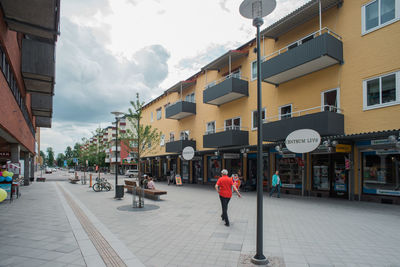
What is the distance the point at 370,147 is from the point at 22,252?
1406 cm

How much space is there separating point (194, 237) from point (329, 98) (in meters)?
11.5

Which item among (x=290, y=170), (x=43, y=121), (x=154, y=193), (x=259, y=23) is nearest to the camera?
(x=259, y=23)

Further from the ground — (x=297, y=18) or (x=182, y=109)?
(x=297, y=18)

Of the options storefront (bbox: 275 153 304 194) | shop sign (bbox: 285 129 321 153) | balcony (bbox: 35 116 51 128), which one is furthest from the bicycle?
balcony (bbox: 35 116 51 128)

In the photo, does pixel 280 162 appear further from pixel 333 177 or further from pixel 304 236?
pixel 304 236

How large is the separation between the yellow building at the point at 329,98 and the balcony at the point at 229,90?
0.08 m

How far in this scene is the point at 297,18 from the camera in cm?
1520

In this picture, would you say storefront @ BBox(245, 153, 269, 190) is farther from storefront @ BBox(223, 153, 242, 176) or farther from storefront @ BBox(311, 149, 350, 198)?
storefront @ BBox(311, 149, 350, 198)

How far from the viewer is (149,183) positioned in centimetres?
1559

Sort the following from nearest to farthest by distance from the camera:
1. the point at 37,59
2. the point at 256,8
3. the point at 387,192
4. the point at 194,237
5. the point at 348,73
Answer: the point at 256,8
the point at 194,237
the point at 387,192
the point at 348,73
the point at 37,59

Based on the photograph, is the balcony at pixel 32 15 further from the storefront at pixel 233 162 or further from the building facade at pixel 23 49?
the storefront at pixel 233 162

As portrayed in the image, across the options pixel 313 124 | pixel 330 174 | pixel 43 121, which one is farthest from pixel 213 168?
pixel 43 121

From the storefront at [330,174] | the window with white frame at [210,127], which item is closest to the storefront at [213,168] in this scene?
the window with white frame at [210,127]

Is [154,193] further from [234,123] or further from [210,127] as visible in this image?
[210,127]
